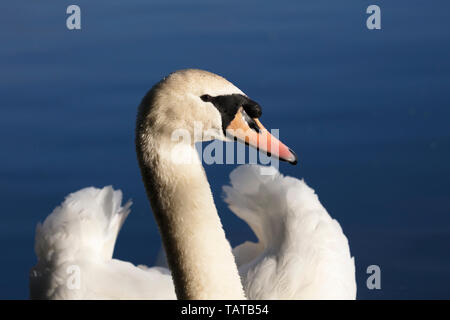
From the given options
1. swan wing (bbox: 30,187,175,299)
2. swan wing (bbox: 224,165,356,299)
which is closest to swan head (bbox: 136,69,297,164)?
swan wing (bbox: 224,165,356,299)

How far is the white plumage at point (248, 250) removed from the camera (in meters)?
4.80

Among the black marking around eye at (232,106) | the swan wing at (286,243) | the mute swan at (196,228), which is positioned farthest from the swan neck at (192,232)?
the swan wing at (286,243)

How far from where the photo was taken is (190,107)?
3492mm

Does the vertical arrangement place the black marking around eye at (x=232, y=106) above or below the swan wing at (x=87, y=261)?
above

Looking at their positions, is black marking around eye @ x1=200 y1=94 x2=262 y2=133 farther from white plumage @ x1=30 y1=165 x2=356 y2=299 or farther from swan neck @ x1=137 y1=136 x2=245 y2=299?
white plumage @ x1=30 y1=165 x2=356 y2=299

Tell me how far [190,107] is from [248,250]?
2069 mm

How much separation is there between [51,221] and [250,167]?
111 cm

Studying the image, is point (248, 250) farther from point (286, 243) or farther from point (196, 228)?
point (196, 228)

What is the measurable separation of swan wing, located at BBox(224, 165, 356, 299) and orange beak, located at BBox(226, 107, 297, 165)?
1246 mm

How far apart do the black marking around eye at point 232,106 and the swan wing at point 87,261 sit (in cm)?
148

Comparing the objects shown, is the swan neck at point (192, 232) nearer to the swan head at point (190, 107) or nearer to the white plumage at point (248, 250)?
the swan head at point (190, 107)

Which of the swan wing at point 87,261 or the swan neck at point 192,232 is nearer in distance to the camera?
the swan neck at point 192,232

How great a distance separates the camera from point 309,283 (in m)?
4.86
